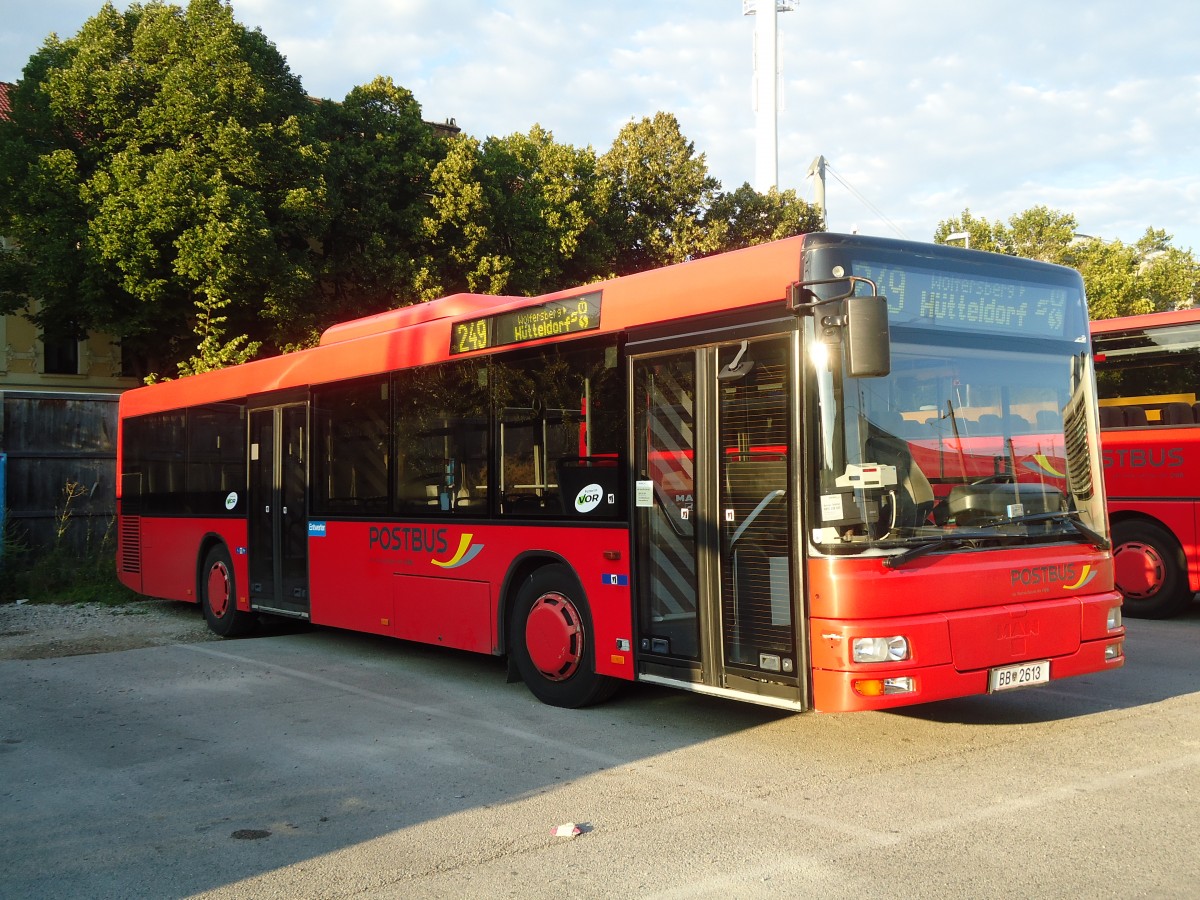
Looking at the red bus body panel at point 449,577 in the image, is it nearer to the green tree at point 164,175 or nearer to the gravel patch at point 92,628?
the gravel patch at point 92,628

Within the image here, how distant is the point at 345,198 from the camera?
96.0 ft

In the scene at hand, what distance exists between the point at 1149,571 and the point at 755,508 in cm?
792

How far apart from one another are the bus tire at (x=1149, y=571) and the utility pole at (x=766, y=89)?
3793cm

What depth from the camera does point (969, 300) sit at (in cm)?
672

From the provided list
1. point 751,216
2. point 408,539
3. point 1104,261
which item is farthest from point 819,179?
point 408,539

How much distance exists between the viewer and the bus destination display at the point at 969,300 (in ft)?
21.2

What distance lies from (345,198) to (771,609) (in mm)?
25176

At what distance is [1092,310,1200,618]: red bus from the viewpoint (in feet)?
40.0

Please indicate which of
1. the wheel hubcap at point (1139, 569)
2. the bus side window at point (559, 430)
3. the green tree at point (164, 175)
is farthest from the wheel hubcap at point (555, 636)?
the green tree at point (164, 175)

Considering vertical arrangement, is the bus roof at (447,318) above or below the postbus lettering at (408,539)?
above

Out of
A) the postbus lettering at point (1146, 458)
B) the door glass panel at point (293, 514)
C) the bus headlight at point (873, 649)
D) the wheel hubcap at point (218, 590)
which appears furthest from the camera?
the wheel hubcap at point (218, 590)

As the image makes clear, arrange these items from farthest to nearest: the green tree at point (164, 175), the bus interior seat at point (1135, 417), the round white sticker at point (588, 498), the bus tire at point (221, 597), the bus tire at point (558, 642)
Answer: the green tree at point (164, 175) → the bus tire at point (221, 597) → the bus interior seat at point (1135, 417) → the bus tire at point (558, 642) → the round white sticker at point (588, 498)

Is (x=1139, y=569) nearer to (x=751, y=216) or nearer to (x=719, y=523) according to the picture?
(x=719, y=523)

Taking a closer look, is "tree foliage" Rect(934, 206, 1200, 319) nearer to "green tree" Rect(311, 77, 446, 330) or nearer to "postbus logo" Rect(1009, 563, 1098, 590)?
"green tree" Rect(311, 77, 446, 330)
